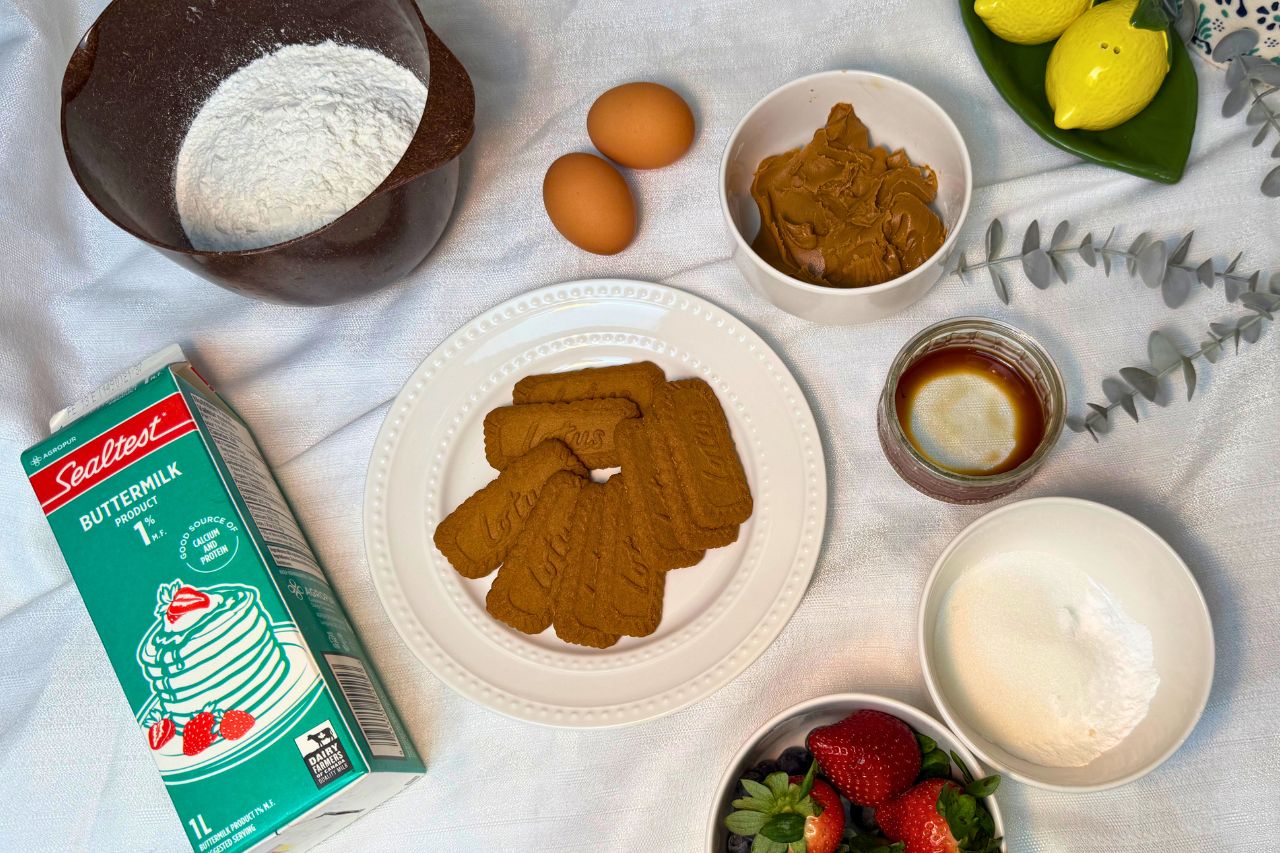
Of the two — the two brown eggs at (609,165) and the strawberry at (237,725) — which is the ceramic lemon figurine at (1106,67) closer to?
the two brown eggs at (609,165)

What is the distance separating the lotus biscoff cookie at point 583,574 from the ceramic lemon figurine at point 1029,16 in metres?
0.60

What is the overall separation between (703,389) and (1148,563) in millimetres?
423

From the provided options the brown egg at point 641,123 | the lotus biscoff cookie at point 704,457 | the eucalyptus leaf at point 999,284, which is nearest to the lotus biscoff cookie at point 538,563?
the lotus biscoff cookie at point 704,457

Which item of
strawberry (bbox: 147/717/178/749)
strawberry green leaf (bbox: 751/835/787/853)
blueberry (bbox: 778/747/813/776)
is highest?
strawberry (bbox: 147/717/178/749)

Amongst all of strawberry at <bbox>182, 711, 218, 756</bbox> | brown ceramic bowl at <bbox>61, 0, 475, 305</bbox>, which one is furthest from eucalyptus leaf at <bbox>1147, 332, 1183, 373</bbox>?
strawberry at <bbox>182, 711, 218, 756</bbox>

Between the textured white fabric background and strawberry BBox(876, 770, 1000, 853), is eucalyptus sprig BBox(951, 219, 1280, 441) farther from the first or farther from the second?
strawberry BBox(876, 770, 1000, 853)

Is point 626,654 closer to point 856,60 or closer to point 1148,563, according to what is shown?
point 1148,563

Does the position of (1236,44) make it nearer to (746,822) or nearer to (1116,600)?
(1116,600)

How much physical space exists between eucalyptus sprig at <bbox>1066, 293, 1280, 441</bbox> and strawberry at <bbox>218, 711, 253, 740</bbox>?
2.55ft

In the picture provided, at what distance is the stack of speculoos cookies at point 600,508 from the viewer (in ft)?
2.93

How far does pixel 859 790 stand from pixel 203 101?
0.88 m

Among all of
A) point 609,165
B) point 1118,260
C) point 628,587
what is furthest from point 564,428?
point 1118,260

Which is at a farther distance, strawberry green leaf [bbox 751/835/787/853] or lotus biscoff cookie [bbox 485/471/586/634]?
lotus biscoff cookie [bbox 485/471/586/634]

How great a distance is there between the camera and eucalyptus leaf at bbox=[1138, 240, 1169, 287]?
848 mm
